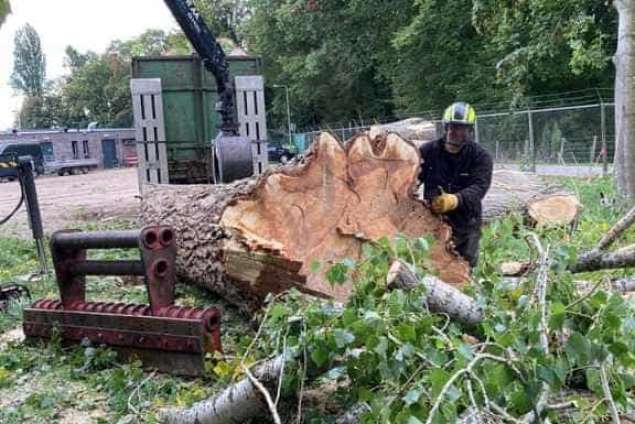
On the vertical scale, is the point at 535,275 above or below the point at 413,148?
below

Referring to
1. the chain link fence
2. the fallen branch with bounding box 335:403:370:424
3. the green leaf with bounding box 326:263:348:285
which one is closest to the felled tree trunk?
the green leaf with bounding box 326:263:348:285

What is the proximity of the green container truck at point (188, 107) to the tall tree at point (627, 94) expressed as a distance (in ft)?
18.2

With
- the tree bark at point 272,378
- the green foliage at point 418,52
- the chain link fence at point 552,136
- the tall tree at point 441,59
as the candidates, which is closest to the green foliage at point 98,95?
the green foliage at point 418,52

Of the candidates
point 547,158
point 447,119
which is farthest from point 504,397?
point 547,158

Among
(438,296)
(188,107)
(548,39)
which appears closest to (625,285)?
(438,296)

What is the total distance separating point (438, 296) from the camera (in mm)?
2877

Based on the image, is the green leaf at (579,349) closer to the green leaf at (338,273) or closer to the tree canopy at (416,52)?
the green leaf at (338,273)

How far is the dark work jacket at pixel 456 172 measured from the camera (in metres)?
4.72

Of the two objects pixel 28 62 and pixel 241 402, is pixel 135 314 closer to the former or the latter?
pixel 241 402

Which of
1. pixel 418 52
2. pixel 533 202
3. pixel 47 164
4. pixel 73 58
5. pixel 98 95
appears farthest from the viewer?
pixel 73 58

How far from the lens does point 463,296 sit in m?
2.98

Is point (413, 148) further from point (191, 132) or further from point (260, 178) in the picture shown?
point (191, 132)

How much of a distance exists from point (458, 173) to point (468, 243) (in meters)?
0.50

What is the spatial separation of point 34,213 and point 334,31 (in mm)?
25594
